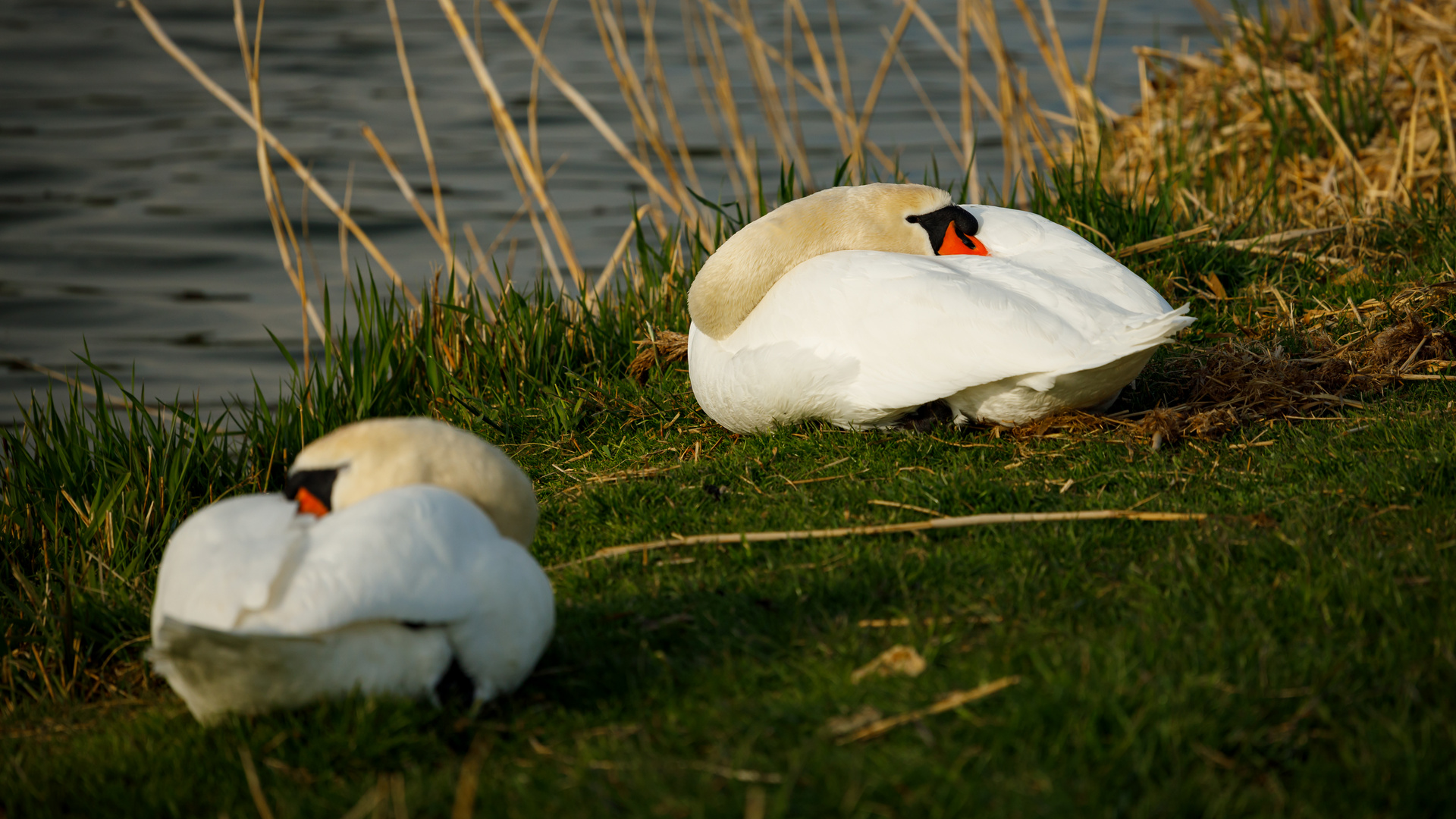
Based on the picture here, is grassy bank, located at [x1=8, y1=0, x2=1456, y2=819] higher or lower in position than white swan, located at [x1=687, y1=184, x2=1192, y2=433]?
lower

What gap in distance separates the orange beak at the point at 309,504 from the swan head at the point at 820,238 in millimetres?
1927

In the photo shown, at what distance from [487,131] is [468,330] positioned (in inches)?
333

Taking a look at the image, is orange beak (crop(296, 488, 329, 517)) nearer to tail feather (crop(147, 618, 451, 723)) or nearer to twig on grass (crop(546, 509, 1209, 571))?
tail feather (crop(147, 618, 451, 723))

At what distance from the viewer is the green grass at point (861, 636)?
207 cm

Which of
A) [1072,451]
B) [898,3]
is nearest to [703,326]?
[1072,451]

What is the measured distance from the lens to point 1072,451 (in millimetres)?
3686

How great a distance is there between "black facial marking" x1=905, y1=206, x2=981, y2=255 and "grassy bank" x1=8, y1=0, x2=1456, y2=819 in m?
0.69

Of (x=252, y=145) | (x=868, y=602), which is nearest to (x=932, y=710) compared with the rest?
(x=868, y=602)

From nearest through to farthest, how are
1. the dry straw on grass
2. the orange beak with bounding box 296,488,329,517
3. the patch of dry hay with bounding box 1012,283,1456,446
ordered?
1. the orange beak with bounding box 296,488,329,517
2. the patch of dry hay with bounding box 1012,283,1456,446
3. the dry straw on grass

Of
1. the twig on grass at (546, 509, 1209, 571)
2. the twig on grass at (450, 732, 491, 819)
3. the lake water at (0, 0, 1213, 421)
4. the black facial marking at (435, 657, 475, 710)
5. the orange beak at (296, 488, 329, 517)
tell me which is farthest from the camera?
the lake water at (0, 0, 1213, 421)

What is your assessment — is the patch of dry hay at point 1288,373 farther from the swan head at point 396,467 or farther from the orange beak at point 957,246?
the swan head at point 396,467

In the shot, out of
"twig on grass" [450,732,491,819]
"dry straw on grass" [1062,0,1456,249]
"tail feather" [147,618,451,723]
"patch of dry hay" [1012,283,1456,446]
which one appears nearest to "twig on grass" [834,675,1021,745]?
"twig on grass" [450,732,491,819]

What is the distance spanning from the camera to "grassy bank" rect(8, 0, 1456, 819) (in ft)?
6.82

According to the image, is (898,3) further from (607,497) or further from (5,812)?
(5,812)
